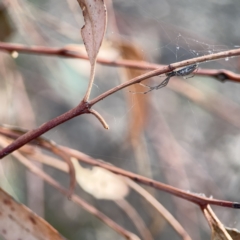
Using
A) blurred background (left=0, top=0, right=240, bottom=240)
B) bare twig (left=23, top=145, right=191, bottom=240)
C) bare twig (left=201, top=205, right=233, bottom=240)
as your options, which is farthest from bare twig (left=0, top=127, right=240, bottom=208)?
blurred background (left=0, top=0, right=240, bottom=240)

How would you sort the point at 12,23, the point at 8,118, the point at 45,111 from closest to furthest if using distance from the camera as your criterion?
the point at 12,23 < the point at 8,118 < the point at 45,111

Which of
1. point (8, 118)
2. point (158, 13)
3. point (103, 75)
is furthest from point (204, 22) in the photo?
point (8, 118)

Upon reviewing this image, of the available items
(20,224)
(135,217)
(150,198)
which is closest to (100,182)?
(135,217)

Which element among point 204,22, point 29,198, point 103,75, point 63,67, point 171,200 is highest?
point 204,22

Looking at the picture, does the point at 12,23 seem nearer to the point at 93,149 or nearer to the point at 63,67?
the point at 63,67

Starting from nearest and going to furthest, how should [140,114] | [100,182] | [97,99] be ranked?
[97,99] < [100,182] < [140,114]

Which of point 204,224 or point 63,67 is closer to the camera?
point 63,67

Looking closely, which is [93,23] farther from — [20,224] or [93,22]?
[20,224]
